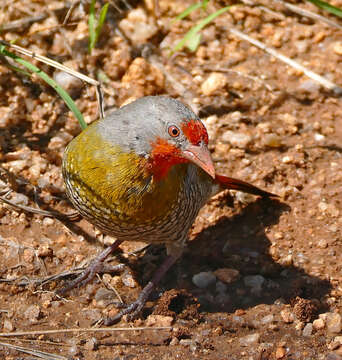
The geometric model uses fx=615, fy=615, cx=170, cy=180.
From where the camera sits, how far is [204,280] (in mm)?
4227

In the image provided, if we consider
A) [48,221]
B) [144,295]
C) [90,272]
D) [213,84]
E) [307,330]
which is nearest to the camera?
[307,330]

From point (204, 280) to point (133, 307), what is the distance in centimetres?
56

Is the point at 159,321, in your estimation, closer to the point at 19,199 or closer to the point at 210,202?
the point at 210,202

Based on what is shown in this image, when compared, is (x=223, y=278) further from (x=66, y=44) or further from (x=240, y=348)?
(x=66, y=44)

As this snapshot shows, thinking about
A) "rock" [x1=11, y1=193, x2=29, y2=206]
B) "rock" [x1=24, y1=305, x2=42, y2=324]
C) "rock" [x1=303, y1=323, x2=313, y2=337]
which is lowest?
"rock" [x1=303, y1=323, x2=313, y2=337]

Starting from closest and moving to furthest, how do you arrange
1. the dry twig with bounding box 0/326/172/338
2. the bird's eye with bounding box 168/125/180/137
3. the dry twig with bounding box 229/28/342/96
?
the bird's eye with bounding box 168/125/180/137 < the dry twig with bounding box 0/326/172/338 < the dry twig with bounding box 229/28/342/96

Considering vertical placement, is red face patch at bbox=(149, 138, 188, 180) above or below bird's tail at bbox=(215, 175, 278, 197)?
above

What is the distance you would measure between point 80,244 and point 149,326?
90 centimetres

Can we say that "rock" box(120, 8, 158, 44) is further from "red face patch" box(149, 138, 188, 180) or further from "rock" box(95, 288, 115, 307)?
"rock" box(95, 288, 115, 307)

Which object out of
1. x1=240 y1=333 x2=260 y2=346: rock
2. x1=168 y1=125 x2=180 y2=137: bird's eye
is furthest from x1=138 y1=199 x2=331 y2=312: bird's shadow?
x1=168 y1=125 x2=180 y2=137: bird's eye

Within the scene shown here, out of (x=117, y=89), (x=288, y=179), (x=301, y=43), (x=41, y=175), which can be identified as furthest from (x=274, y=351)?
(x=301, y=43)

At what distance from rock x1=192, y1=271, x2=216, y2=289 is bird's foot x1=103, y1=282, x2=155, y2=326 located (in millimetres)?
319

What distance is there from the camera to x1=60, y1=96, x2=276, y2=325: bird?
3.38 m

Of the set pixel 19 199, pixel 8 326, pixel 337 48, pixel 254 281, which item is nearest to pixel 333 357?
pixel 254 281
